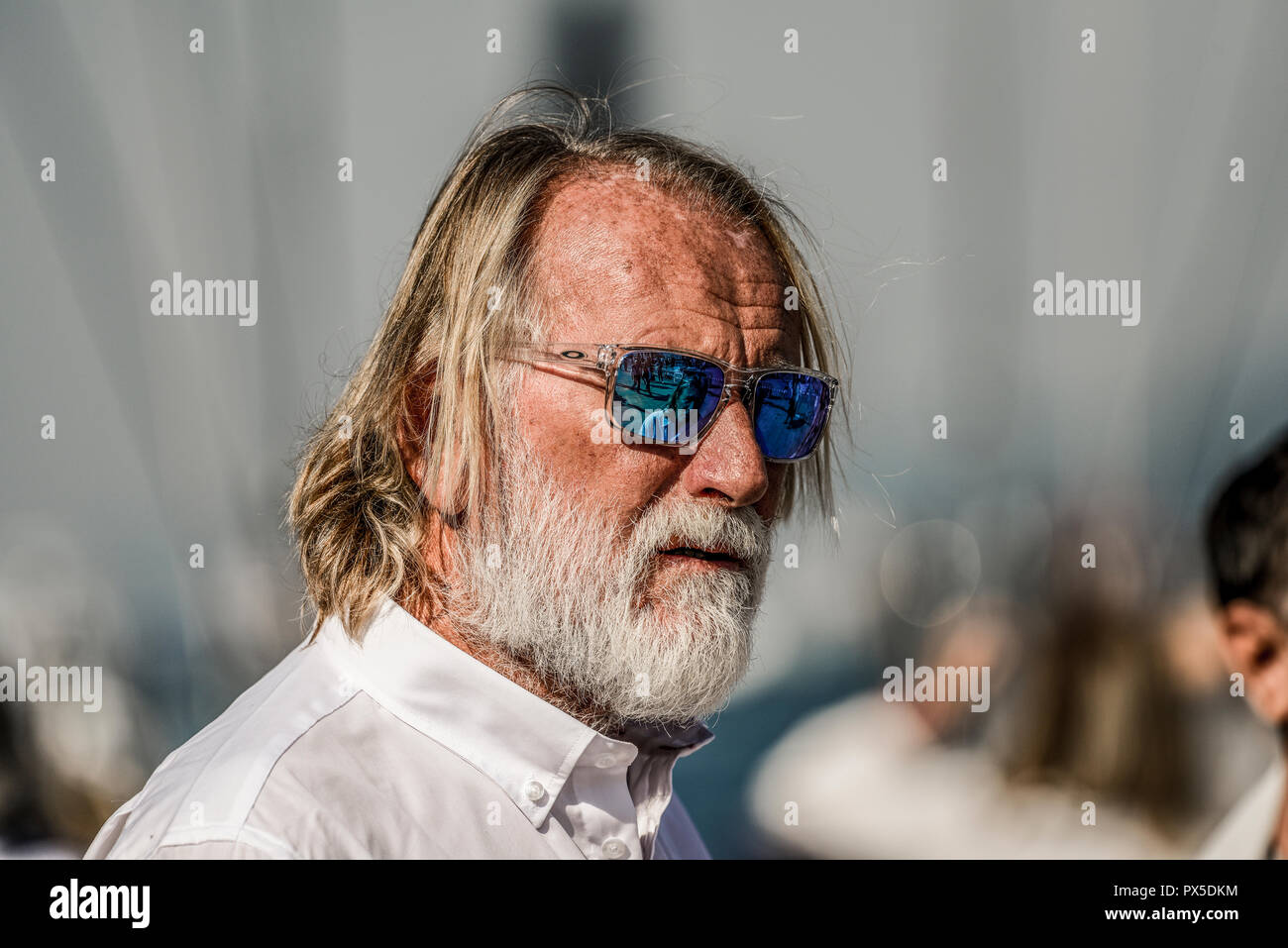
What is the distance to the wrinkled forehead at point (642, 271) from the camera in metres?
1.80

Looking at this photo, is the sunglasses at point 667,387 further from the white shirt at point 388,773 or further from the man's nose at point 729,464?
the white shirt at point 388,773

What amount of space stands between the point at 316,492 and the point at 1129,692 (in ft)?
10.9

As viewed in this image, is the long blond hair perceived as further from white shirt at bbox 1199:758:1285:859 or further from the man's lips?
white shirt at bbox 1199:758:1285:859

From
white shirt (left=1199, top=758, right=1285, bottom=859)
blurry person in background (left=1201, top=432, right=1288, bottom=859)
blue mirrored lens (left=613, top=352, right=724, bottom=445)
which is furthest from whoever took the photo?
blurry person in background (left=1201, top=432, right=1288, bottom=859)

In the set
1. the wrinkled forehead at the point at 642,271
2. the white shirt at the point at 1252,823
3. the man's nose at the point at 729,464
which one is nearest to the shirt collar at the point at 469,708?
the man's nose at the point at 729,464

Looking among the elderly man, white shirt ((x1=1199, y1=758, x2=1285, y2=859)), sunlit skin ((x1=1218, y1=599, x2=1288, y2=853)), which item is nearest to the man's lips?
the elderly man

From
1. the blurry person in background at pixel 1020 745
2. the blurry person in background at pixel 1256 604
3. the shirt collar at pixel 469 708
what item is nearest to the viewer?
the shirt collar at pixel 469 708

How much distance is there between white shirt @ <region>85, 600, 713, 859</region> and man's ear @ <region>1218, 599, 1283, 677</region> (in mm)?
2690

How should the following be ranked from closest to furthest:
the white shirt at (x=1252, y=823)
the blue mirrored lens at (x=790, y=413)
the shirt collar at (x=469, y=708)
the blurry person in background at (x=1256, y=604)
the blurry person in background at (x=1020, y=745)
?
the shirt collar at (x=469, y=708) < the blue mirrored lens at (x=790, y=413) < the white shirt at (x=1252, y=823) < the blurry person in background at (x=1256, y=604) < the blurry person in background at (x=1020, y=745)

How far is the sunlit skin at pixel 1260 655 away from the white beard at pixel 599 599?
259 centimetres

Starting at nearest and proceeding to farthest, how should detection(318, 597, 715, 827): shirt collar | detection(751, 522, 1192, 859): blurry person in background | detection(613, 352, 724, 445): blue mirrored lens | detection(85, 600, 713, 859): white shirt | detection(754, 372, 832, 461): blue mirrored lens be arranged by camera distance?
detection(85, 600, 713, 859): white shirt
detection(318, 597, 715, 827): shirt collar
detection(613, 352, 724, 445): blue mirrored lens
detection(754, 372, 832, 461): blue mirrored lens
detection(751, 522, 1192, 859): blurry person in background

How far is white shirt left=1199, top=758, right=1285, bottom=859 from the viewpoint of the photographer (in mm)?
3287

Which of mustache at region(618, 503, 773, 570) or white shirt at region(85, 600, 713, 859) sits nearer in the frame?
white shirt at region(85, 600, 713, 859)
